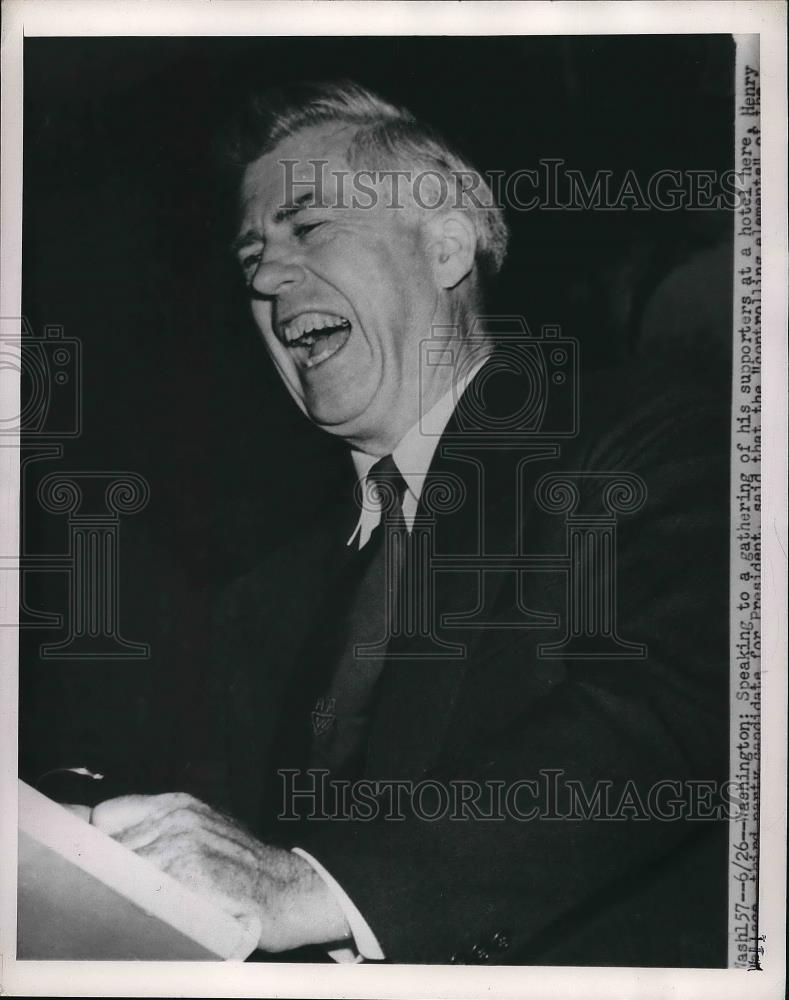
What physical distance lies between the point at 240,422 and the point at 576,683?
2.22ft

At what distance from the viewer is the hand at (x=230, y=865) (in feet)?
4.72

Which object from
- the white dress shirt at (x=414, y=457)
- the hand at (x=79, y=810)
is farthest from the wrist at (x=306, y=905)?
the white dress shirt at (x=414, y=457)

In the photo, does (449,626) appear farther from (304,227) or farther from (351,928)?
(304,227)

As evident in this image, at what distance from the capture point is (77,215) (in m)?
1.51

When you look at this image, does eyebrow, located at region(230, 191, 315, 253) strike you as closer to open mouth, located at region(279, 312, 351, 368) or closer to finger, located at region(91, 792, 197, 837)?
open mouth, located at region(279, 312, 351, 368)

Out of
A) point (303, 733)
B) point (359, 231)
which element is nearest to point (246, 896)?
point (303, 733)

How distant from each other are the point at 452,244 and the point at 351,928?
1.09m

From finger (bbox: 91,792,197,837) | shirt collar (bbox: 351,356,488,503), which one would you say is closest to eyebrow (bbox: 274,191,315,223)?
shirt collar (bbox: 351,356,488,503)

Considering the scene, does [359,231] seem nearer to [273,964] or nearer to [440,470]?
[440,470]

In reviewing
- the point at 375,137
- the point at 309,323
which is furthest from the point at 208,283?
the point at 375,137

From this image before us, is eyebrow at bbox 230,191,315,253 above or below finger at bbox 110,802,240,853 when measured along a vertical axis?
above

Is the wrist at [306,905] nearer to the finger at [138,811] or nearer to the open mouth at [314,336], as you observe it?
the finger at [138,811]

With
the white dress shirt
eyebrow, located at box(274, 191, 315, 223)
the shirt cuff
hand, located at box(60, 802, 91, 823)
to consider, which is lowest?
the shirt cuff

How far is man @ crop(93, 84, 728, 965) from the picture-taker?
1.45m
